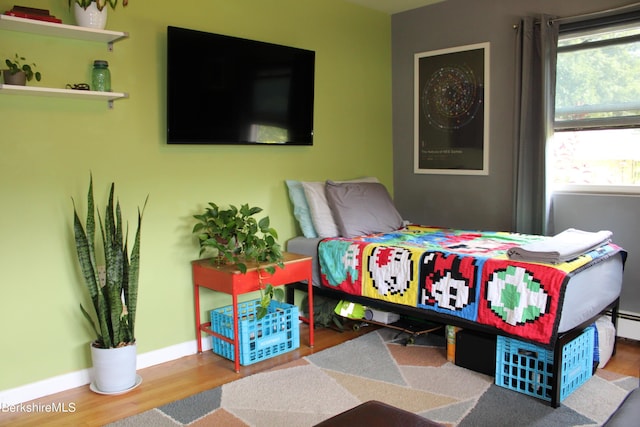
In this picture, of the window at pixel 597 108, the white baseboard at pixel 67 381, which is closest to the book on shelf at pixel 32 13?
the white baseboard at pixel 67 381

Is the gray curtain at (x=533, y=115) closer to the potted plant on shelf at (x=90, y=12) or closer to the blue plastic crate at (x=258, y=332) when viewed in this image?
the blue plastic crate at (x=258, y=332)

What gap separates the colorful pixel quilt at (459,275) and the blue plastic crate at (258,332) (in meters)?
0.39

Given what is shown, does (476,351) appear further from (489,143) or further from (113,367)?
(113,367)

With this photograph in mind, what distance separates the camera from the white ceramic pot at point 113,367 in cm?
288

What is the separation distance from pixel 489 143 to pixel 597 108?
2.52 feet

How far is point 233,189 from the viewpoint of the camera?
3.70m

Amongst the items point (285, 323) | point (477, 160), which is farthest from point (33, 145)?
point (477, 160)

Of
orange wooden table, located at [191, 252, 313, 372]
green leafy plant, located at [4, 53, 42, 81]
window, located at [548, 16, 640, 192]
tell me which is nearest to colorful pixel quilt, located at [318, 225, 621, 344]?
orange wooden table, located at [191, 252, 313, 372]

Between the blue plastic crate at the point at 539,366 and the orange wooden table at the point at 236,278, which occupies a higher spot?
the orange wooden table at the point at 236,278

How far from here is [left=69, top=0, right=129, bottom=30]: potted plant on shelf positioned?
2785 millimetres

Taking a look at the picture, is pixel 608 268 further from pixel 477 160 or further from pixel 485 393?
pixel 477 160

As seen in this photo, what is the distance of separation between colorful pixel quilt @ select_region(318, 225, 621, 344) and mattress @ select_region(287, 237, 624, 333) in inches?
2.1

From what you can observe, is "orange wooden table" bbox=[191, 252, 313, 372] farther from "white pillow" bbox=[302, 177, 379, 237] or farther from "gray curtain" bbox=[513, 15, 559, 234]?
"gray curtain" bbox=[513, 15, 559, 234]

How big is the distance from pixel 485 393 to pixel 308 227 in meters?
1.61
